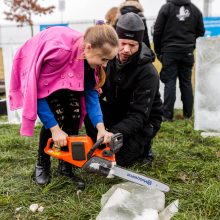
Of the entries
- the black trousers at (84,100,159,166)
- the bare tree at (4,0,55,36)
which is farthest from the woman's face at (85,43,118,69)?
the bare tree at (4,0,55,36)

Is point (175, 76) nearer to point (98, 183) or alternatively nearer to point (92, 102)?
point (92, 102)

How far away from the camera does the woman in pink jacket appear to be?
7.86ft

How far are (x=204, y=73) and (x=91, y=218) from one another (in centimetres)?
264

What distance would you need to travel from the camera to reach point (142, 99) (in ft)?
9.82

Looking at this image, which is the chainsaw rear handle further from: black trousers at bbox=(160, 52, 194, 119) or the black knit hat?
black trousers at bbox=(160, 52, 194, 119)

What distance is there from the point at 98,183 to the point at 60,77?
945 millimetres

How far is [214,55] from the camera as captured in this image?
4.30 metres

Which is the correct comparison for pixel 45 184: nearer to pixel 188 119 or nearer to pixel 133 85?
pixel 133 85

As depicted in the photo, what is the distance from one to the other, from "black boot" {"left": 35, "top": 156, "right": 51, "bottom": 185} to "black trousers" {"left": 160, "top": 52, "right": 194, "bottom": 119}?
2.68 meters

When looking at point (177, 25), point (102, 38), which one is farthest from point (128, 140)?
point (177, 25)

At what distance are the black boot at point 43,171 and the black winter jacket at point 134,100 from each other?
2.01 ft

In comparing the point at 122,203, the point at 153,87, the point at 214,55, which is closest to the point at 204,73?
the point at 214,55

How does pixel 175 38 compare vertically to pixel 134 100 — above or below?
above

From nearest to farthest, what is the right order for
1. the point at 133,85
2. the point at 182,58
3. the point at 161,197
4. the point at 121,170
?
the point at 161,197 < the point at 121,170 < the point at 133,85 < the point at 182,58
